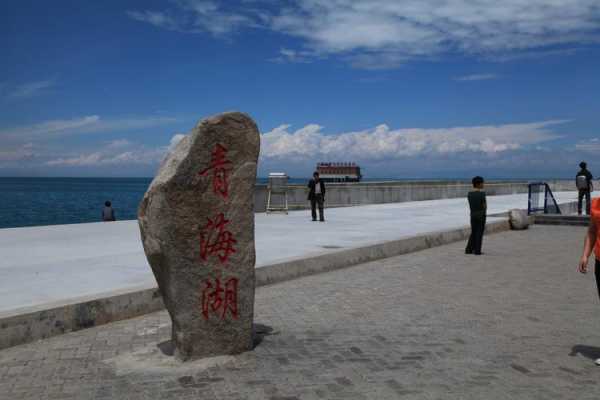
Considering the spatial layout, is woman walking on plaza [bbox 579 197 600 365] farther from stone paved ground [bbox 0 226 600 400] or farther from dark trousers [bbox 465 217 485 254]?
dark trousers [bbox 465 217 485 254]

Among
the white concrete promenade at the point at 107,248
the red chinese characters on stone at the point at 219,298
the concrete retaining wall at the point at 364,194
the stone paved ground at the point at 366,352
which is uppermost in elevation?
the concrete retaining wall at the point at 364,194

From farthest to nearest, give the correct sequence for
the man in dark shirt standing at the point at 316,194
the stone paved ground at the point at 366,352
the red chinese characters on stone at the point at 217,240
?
the man in dark shirt standing at the point at 316,194, the red chinese characters on stone at the point at 217,240, the stone paved ground at the point at 366,352

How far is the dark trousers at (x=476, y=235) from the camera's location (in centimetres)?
1263

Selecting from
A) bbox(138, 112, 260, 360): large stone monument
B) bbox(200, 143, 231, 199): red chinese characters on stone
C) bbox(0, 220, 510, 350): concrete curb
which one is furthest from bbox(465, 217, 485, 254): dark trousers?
bbox(200, 143, 231, 199): red chinese characters on stone

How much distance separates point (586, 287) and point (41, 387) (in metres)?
7.92

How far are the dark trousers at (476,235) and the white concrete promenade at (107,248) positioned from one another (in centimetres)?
167

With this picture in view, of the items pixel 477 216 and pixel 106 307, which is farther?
pixel 477 216

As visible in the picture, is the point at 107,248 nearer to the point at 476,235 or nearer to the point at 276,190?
the point at 476,235

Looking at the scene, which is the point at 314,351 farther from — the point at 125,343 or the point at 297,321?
the point at 125,343

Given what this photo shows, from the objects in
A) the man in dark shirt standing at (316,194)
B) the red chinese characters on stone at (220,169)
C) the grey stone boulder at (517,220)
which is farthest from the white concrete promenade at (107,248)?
the red chinese characters on stone at (220,169)

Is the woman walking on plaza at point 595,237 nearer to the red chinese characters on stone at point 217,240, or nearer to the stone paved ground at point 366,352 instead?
the stone paved ground at point 366,352

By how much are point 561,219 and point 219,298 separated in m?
17.8

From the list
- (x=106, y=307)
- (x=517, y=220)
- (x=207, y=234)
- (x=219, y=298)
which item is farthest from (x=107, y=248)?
(x=517, y=220)

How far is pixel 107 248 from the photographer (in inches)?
463
